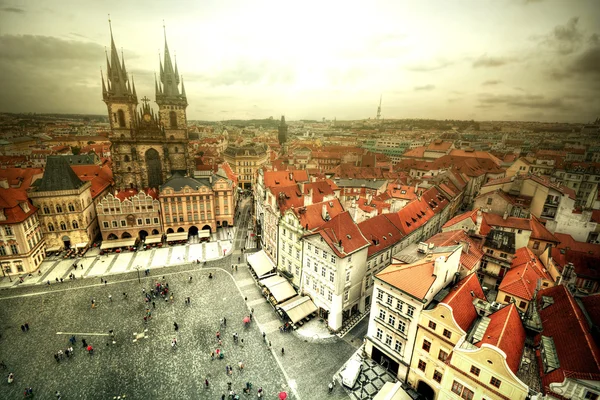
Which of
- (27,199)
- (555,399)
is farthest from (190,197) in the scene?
(555,399)

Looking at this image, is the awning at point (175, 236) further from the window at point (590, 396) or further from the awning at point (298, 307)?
the window at point (590, 396)

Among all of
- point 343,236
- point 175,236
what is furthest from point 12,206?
point 343,236

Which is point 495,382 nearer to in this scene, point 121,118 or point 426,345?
point 426,345

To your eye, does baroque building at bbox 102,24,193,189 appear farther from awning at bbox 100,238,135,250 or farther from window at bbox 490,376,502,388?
window at bbox 490,376,502,388

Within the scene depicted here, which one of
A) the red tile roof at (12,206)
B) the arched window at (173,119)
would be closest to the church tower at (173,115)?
the arched window at (173,119)

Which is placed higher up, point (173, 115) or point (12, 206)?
point (173, 115)

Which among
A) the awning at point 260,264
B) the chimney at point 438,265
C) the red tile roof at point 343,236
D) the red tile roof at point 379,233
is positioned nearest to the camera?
the chimney at point 438,265

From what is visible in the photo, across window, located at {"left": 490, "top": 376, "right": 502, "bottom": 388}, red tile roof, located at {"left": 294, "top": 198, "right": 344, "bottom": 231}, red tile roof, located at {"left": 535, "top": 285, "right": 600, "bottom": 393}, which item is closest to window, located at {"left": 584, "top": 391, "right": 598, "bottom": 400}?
red tile roof, located at {"left": 535, "top": 285, "right": 600, "bottom": 393}
